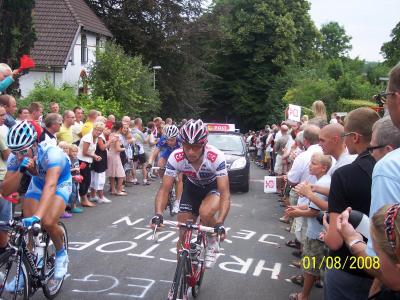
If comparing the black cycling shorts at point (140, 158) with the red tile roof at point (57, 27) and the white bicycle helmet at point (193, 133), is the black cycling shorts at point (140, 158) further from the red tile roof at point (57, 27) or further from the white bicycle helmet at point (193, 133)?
the red tile roof at point (57, 27)

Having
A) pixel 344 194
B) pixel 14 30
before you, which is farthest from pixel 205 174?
pixel 14 30

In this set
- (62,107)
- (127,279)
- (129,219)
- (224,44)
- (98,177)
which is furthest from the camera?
(224,44)

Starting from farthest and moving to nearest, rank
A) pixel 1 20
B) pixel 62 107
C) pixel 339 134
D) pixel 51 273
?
pixel 62 107 → pixel 1 20 → pixel 51 273 → pixel 339 134

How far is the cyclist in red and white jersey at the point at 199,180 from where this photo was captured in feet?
17.5

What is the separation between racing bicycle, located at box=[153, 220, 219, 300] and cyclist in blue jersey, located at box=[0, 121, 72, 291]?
→ 46.1 inches

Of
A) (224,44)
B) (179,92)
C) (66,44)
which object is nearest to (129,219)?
(66,44)

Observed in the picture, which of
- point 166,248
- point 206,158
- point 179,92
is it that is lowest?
point 166,248

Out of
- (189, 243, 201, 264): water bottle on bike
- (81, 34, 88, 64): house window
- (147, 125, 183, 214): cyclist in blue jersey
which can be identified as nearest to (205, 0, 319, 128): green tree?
(81, 34, 88, 64): house window

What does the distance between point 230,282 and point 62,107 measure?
1318cm

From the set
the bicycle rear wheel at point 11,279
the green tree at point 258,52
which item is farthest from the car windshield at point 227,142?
the green tree at point 258,52

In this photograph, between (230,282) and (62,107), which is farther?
(62,107)

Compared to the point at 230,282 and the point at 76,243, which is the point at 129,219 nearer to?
the point at 76,243

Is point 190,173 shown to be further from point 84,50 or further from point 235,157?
point 84,50

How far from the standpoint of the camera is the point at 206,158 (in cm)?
569
